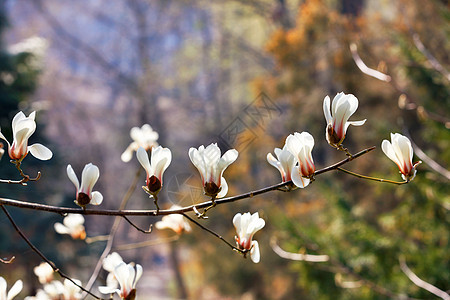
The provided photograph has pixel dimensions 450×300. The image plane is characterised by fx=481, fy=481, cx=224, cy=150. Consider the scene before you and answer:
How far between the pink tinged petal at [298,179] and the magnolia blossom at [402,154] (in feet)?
0.28

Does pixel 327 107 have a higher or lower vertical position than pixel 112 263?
higher

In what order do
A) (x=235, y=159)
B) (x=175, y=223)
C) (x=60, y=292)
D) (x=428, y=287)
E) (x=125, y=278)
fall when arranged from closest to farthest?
(x=235, y=159) → (x=125, y=278) → (x=60, y=292) → (x=175, y=223) → (x=428, y=287)

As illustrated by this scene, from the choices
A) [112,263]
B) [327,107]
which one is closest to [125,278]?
[112,263]

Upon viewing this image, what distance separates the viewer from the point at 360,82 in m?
3.21

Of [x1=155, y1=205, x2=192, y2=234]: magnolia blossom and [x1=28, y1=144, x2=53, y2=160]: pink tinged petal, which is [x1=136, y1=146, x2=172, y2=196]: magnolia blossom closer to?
[x1=28, y1=144, x2=53, y2=160]: pink tinged petal

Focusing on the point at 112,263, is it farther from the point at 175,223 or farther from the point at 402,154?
the point at 402,154

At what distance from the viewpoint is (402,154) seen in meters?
0.46

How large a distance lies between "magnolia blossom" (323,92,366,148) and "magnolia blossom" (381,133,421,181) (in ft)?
0.12

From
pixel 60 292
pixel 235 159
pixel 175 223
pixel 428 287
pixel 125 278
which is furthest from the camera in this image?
pixel 428 287

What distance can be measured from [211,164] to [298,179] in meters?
0.09

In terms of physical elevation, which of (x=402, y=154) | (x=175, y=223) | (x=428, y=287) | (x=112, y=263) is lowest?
(x=428, y=287)

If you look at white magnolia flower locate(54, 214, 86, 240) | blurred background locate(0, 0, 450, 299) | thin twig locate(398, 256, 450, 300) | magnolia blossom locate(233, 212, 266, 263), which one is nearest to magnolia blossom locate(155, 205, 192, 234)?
Answer: blurred background locate(0, 0, 450, 299)

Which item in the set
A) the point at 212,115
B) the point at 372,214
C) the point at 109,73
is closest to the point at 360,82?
the point at 372,214

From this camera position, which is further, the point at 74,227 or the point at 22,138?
the point at 74,227
